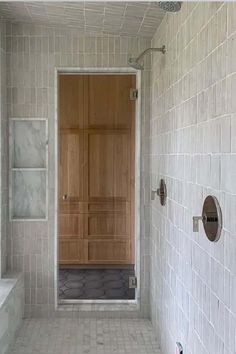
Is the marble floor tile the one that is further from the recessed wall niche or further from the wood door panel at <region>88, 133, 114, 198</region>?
the wood door panel at <region>88, 133, 114, 198</region>

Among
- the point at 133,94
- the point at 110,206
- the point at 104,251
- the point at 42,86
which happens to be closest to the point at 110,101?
the point at 133,94

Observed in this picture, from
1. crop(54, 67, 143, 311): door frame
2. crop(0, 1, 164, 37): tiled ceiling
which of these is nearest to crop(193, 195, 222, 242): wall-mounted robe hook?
crop(0, 1, 164, 37): tiled ceiling

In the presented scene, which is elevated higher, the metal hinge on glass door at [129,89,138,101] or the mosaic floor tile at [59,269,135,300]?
the metal hinge on glass door at [129,89,138,101]

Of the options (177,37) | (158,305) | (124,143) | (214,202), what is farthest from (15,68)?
(214,202)

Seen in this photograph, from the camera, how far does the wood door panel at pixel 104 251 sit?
12.3ft

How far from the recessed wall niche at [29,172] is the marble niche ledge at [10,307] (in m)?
0.50

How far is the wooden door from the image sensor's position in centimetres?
364

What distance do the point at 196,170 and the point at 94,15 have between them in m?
1.54

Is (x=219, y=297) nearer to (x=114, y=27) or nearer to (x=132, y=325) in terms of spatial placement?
(x=132, y=325)

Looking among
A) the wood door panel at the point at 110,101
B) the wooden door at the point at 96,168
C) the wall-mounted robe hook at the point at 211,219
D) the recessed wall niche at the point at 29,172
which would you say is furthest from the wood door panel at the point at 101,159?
the wall-mounted robe hook at the point at 211,219

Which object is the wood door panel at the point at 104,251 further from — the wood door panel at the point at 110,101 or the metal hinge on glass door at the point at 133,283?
the wood door panel at the point at 110,101

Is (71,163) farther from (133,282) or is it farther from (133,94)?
(133,282)

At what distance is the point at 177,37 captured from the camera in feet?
7.63

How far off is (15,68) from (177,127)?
1.63 meters
